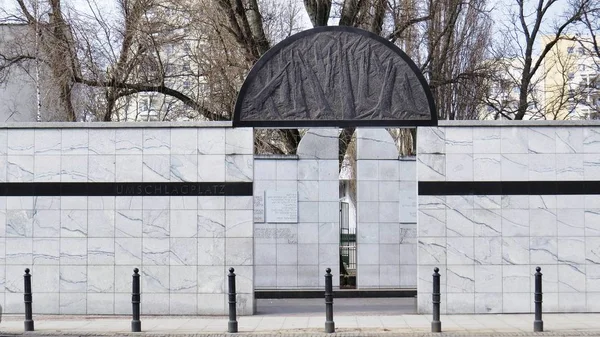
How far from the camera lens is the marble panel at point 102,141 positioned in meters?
18.0

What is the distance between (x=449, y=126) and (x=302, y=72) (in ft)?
10.5

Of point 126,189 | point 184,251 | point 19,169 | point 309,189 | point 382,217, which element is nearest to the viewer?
point 184,251

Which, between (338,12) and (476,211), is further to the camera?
(338,12)

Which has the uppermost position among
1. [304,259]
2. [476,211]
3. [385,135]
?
[385,135]

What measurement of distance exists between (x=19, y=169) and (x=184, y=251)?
3817 millimetres

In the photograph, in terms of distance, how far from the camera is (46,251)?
18078 millimetres

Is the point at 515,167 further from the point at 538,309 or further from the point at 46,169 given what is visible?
the point at 46,169

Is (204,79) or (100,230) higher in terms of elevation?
(204,79)

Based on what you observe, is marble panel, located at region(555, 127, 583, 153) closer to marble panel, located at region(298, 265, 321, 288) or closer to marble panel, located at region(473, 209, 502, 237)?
marble panel, located at region(473, 209, 502, 237)

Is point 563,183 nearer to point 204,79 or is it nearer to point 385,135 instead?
point 385,135

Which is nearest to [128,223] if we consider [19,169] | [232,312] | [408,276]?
[19,169]

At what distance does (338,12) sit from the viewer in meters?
29.2

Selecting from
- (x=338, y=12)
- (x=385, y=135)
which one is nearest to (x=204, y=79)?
(x=338, y=12)

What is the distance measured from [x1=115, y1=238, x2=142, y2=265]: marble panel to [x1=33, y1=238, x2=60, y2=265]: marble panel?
1.24 meters
